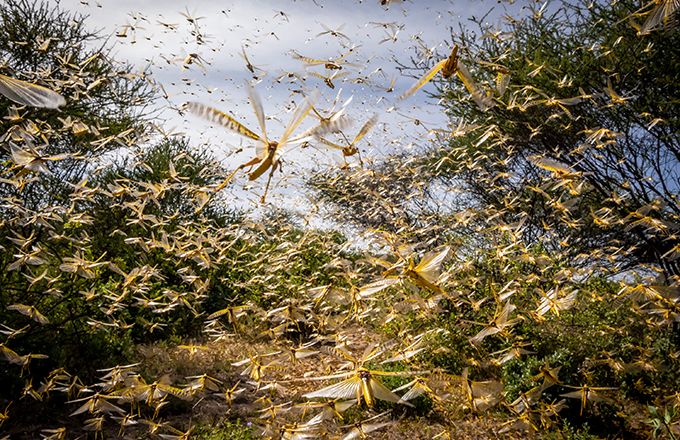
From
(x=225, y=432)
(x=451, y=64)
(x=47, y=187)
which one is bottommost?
(x=225, y=432)

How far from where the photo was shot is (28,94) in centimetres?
38

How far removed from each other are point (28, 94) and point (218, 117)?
0.16 meters

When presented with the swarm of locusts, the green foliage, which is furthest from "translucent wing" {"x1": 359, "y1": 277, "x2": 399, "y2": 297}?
the green foliage

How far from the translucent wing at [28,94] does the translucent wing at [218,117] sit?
109 millimetres

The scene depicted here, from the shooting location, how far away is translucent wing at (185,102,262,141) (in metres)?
0.41

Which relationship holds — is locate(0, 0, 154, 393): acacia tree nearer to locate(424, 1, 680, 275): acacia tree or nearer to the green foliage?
the green foliage

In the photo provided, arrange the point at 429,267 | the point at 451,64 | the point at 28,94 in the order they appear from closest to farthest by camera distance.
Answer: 1. the point at 28,94
2. the point at 451,64
3. the point at 429,267

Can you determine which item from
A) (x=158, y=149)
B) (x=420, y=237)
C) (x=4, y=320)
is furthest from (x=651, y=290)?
(x=158, y=149)

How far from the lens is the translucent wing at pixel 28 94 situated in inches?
14.2

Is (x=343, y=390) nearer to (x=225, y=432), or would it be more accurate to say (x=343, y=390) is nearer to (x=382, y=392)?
(x=382, y=392)

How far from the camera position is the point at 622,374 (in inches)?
170

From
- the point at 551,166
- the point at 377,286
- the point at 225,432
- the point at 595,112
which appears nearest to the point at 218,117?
the point at 377,286

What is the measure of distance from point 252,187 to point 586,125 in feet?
19.1

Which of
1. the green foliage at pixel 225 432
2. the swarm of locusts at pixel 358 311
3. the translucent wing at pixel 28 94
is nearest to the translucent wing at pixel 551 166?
the swarm of locusts at pixel 358 311
